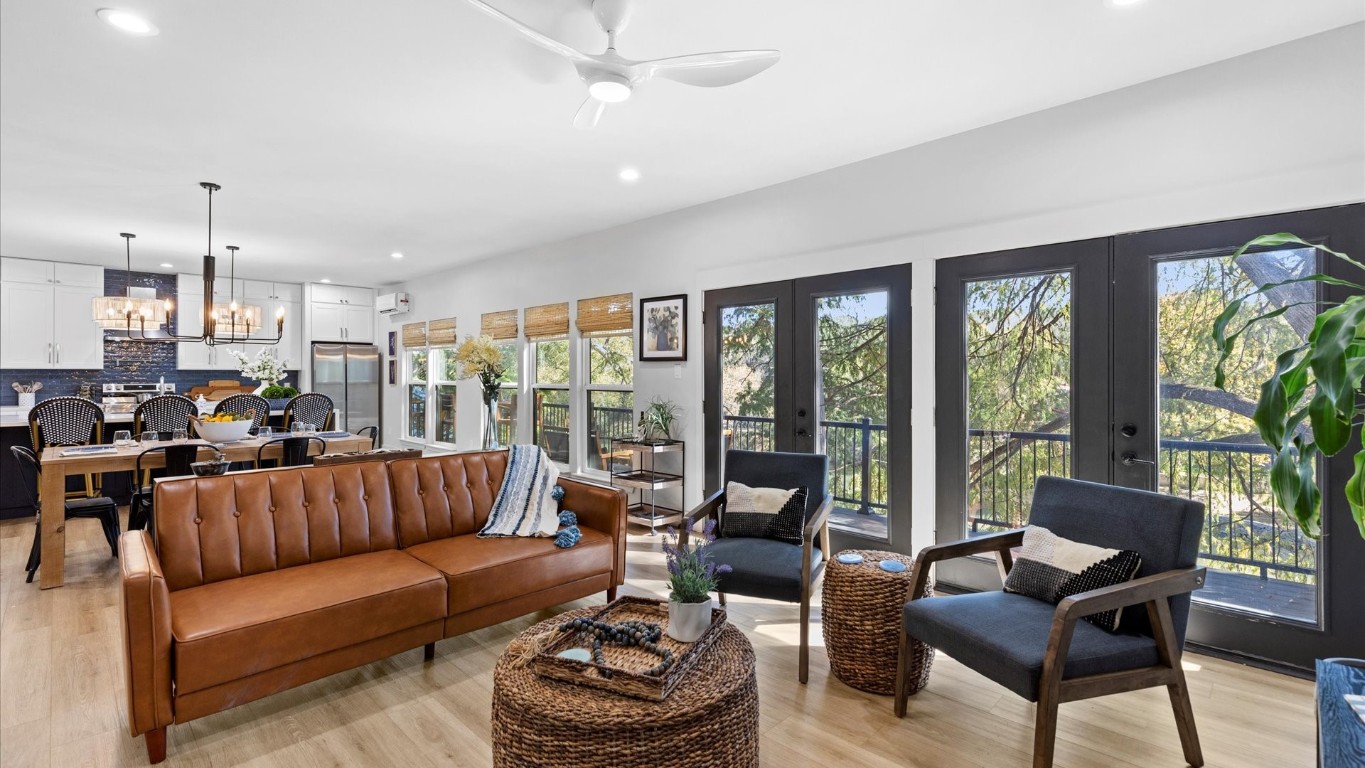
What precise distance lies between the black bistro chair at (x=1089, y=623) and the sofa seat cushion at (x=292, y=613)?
6.37 feet

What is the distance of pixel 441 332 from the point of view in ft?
25.5

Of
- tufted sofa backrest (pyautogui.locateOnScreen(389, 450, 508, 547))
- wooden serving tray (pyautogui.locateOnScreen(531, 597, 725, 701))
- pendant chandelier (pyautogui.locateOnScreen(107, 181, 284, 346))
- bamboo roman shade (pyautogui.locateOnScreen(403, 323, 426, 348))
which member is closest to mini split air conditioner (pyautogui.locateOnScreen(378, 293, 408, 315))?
bamboo roman shade (pyautogui.locateOnScreen(403, 323, 426, 348))

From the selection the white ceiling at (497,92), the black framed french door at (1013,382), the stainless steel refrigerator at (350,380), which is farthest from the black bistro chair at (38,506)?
the black framed french door at (1013,382)

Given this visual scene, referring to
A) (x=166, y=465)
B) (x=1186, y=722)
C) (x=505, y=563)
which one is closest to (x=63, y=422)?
(x=166, y=465)

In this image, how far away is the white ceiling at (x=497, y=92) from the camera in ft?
7.65

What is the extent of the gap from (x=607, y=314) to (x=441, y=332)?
323cm

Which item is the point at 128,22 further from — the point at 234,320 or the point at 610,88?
the point at 234,320

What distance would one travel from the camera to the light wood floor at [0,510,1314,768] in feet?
6.69

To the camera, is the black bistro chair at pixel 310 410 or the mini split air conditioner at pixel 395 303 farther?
the mini split air conditioner at pixel 395 303

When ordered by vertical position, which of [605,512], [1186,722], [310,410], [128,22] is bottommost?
[1186,722]

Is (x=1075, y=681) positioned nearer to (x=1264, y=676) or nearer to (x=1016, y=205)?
(x=1264, y=676)

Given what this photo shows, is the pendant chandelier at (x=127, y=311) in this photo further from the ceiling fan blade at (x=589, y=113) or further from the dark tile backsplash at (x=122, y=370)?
the ceiling fan blade at (x=589, y=113)

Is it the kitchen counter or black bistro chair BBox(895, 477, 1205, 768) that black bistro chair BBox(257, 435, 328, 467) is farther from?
black bistro chair BBox(895, 477, 1205, 768)

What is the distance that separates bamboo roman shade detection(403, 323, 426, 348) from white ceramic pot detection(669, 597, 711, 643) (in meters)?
7.11
